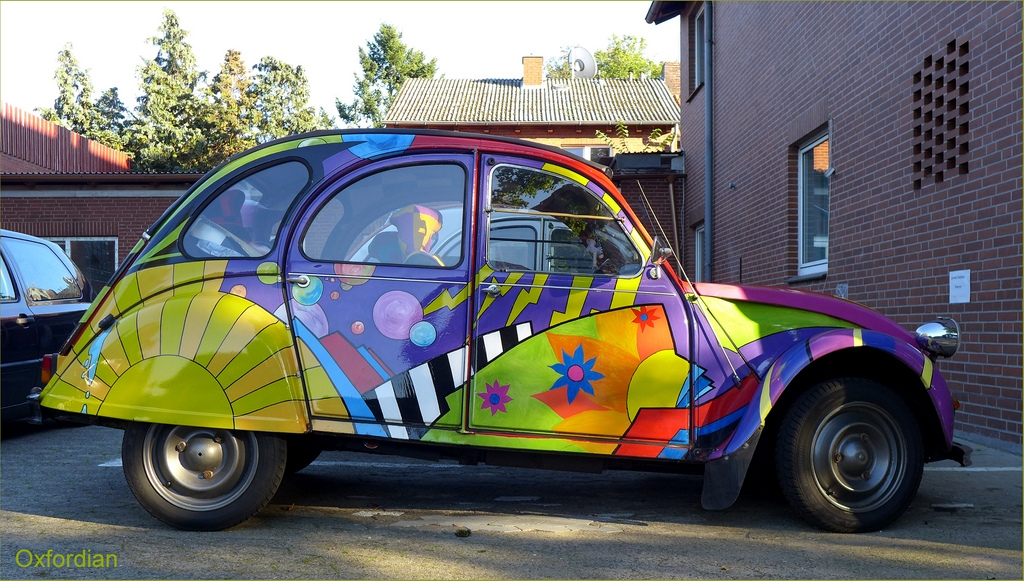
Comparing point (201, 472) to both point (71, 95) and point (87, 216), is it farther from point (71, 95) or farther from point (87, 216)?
point (71, 95)

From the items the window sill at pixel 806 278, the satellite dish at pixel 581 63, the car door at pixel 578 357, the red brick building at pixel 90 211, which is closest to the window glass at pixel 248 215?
the car door at pixel 578 357

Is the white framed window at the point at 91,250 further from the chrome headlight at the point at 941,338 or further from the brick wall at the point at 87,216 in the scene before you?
the chrome headlight at the point at 941,338

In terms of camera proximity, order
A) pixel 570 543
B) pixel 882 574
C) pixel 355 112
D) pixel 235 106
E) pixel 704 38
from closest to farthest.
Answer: pixel 882 574, pixel 570 543, pixel 704 38, pixel 235 106, pixel 355 112

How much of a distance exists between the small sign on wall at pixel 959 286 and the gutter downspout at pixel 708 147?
789cm

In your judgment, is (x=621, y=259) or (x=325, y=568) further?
(x=621, y=259)

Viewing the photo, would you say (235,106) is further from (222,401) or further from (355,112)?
(222,401)

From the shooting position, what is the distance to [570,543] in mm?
4273

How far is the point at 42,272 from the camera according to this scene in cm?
784

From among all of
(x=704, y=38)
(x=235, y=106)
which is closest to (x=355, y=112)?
(x=235, y=106)

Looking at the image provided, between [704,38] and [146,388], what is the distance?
12999 millimetres

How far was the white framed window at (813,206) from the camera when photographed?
402 inches

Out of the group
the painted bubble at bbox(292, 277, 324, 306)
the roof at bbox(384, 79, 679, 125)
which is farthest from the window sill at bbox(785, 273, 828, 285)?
the roof at bbox(384, 79, 679, 125)

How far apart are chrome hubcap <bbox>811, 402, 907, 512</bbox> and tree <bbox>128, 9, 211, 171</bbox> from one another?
3865 centimetres

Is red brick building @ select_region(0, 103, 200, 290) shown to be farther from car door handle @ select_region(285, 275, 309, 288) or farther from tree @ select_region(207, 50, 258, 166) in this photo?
tree @ select_region(207, 50, 258, 166)
